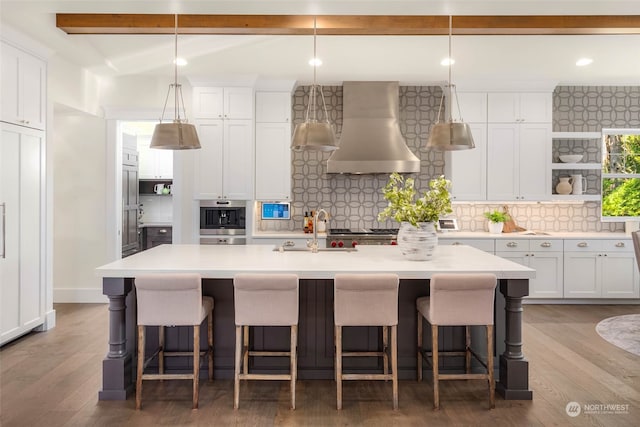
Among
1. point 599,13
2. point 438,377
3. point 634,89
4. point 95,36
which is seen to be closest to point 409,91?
point 599,13

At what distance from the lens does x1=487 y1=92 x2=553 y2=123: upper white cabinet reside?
5.95 m

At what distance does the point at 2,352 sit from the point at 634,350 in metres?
5.50

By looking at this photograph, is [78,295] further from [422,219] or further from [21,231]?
[422,219]

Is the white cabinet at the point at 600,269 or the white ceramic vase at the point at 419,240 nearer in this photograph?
the white ceramic vase at the point at 419,240

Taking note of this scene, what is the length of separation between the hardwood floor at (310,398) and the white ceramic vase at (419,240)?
932mm

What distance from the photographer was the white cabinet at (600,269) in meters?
5.72

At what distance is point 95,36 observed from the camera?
14.4 feet

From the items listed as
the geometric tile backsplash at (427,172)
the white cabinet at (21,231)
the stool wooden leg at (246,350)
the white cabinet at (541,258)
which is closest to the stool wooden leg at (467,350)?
the stool wooden leg at (246,350)

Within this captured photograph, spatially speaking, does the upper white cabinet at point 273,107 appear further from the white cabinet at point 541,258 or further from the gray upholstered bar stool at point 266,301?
the gray upholstered bar stool at point 266,301

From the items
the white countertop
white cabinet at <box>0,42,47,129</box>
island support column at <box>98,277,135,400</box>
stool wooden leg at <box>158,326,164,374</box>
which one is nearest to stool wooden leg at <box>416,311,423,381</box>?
the white countertop

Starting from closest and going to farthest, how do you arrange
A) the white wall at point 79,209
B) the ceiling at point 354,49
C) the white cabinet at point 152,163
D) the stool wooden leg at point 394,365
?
the stool wooden leg at point 394,365
the ceiling at point 354,49
the white wall at point 79,209
the white cabinet at point 152,163

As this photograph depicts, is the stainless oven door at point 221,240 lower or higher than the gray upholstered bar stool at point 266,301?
higher

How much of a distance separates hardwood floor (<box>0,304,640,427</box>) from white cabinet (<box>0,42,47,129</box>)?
2.07m

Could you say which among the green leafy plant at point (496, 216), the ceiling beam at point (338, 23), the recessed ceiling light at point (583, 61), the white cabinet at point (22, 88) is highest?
the recessed ceiling light at point (583, 61)
